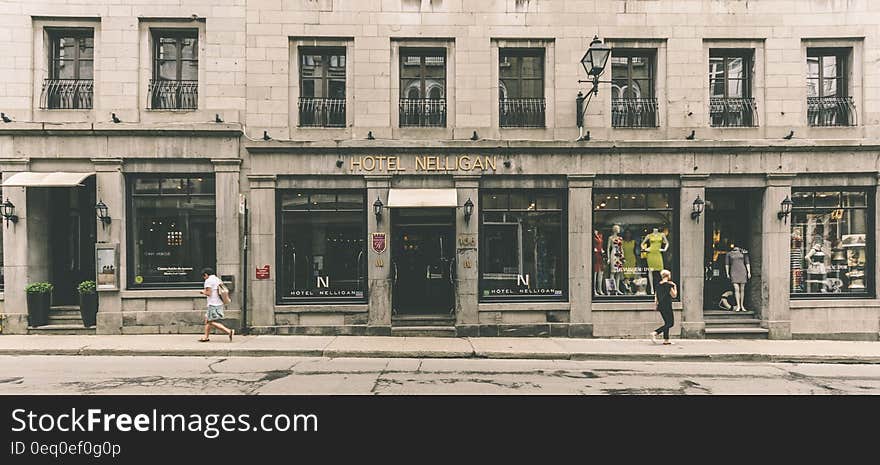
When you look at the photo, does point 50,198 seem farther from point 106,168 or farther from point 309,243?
point 309,243

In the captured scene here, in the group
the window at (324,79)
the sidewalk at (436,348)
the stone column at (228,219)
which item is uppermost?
the window at (324,79)

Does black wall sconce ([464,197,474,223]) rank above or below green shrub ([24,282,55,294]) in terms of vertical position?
above

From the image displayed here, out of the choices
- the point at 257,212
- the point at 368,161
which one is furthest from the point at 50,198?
the point at 368,161

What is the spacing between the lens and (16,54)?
14.3m

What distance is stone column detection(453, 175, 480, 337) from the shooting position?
1482 centimetres

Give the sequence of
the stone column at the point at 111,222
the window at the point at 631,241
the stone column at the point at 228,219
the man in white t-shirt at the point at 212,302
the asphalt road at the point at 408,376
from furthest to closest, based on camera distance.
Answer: the window at the point at 631,241 → the stone column at the point at 228,219 → the stone column at the point at 111,222 → the man in white t-shirt at the point at 212,302 → the asphalt road at the point at 408,376

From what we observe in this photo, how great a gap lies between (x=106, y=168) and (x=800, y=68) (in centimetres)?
1826

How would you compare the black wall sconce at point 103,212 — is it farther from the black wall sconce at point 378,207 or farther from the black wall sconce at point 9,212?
the black wall sconce at point 378,207

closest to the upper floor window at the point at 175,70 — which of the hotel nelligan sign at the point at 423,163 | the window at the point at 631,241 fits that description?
the hotel nelligan sign at the point at 423,163

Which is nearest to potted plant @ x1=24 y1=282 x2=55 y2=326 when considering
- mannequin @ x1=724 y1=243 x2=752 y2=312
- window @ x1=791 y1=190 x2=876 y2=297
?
mannequin @ x1=724 y1=243 x2=752 y2=312

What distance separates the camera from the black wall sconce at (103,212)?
562 inches

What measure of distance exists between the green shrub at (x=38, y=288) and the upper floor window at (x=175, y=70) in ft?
17.5

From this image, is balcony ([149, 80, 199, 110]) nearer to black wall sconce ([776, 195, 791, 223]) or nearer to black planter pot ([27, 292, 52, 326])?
black planter pot ([27, 292, 52, 326])

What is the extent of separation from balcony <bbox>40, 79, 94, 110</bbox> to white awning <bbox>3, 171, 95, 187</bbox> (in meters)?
1.80
